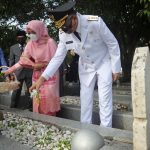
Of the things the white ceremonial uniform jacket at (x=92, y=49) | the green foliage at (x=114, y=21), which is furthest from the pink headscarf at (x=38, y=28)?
the green foliage at (x=114, y=21)

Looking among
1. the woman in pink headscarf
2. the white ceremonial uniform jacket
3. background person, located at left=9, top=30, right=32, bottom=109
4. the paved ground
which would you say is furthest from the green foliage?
the paved ground

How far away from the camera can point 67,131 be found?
5.30 meters

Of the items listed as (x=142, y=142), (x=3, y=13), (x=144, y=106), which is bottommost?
(x=142, y=142)

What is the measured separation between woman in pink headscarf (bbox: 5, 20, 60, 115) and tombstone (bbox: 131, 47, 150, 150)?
9.56ft

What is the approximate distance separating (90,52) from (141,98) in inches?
70.4

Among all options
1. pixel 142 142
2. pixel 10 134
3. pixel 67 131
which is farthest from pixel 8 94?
pixel 142 142

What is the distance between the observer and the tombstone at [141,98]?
3584 millimetres

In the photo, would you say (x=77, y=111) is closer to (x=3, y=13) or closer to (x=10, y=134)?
(x=10, y=134)

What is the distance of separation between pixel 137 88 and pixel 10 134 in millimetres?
2646

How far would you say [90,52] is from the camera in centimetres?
525

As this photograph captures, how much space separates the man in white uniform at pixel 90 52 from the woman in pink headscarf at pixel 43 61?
3.47 ft

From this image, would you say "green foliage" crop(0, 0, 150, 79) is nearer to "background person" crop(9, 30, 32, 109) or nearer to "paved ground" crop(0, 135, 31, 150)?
"background person" crop(9, 30, 32, 109)

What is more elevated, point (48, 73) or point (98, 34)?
point (98, 34)

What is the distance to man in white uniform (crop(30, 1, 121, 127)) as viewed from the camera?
16.4 ft
